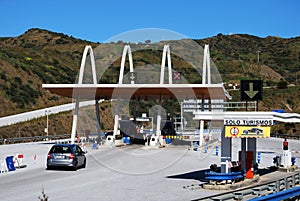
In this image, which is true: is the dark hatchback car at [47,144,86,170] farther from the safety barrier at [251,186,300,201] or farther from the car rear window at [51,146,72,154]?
the safety barrier at [251,186,300,201]

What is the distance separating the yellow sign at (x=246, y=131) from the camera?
18734mm

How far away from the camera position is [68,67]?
394 feet

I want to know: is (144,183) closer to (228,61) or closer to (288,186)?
(288,186)

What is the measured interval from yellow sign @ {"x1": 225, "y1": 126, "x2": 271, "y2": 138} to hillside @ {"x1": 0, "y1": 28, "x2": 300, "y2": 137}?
1632 inches

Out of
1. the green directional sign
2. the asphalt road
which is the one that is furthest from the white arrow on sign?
the asphalt road

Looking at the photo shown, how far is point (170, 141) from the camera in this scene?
5038 centimetres

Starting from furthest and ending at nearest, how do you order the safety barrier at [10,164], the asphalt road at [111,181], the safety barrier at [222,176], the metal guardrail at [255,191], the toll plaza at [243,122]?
the safety barrier at [10,164] < the toll plaza at [243,122] < the safety barrier at [222,176] < the asphalt road at [111,181] < the metal guardrail at [255,191]

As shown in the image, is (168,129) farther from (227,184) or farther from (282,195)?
(282,195)

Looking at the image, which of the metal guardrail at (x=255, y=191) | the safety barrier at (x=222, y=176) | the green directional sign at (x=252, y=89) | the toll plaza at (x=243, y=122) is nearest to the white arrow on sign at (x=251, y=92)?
the green directional sign at (x=252, y=89)

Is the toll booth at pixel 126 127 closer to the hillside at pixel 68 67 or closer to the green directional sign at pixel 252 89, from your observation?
the hillside at pixel 68 67

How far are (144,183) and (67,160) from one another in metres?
5.90

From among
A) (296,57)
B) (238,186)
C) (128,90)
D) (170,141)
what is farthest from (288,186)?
(296,57)

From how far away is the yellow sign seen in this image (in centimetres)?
1873

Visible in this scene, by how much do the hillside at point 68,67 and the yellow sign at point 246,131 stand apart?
41.4m
